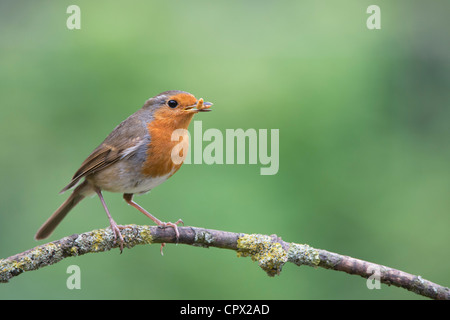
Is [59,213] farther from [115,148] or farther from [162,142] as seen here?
[162,142]

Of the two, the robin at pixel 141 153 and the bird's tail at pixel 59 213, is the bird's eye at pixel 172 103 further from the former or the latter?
the bird's tail at pixel 59 213

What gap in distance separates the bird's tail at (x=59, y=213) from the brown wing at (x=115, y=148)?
0.89 ft

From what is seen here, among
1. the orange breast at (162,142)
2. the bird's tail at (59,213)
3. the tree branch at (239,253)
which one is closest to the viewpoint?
the tree branch at (239,253)

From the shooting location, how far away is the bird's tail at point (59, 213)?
4.78 metres

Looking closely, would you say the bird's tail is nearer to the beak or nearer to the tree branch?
the beak

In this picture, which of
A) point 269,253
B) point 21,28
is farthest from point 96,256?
point 21,28

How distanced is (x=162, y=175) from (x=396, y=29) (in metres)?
3.68

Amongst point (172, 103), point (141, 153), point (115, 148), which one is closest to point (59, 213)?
point (115, 148)

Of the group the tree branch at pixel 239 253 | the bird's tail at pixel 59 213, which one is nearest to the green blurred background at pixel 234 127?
the bird's tail at pixel 59 213

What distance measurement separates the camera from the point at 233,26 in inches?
255

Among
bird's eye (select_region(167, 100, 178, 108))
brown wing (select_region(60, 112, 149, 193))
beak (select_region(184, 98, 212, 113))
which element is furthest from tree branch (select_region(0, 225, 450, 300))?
bird's eye (select_region(167, 100, 178, 108))

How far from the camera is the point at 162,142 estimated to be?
14.3 feet

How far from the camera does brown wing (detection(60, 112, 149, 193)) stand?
173 inches

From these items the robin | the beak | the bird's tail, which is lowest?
the bird's tail
